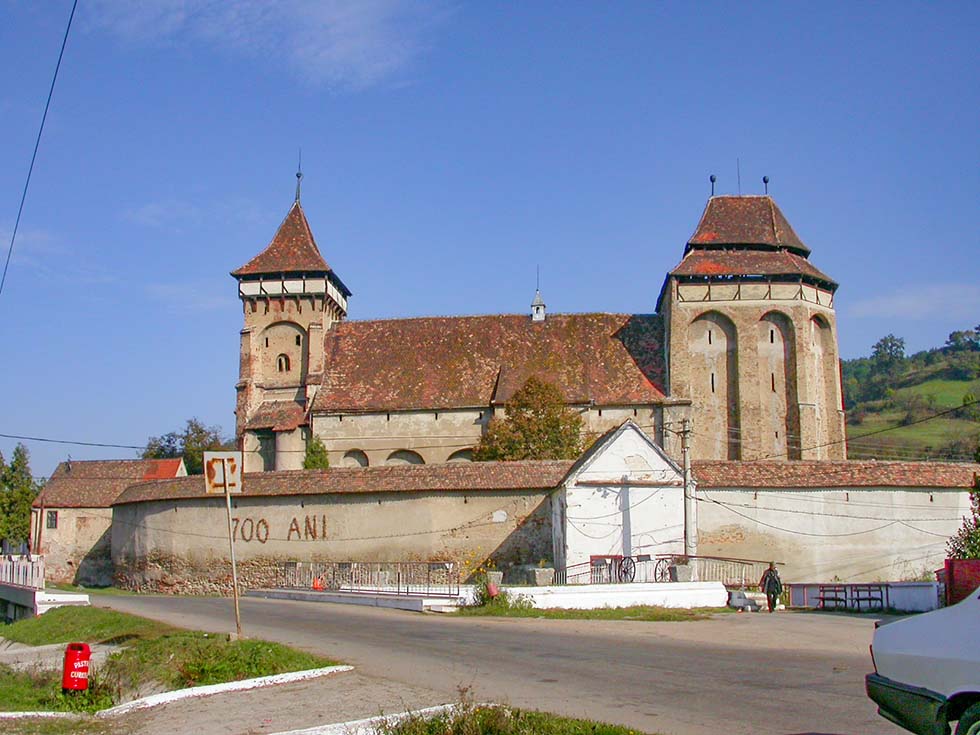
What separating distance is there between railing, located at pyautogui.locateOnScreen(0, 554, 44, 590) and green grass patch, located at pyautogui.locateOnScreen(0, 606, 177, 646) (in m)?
4.90

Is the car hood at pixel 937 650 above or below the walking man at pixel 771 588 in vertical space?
above

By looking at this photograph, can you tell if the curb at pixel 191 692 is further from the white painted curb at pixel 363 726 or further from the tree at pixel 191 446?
the tree at pixel 191 446

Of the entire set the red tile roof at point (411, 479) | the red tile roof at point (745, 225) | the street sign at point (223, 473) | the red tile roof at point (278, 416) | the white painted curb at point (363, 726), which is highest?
the red tile roof at point (745, 225)

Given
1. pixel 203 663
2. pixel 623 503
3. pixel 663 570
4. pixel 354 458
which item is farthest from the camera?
pixel 354 458

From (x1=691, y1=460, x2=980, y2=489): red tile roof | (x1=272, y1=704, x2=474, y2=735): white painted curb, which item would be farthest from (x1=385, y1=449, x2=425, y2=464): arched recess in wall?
(x1=272, y1=704, x2=474, y2=735): white painted curb

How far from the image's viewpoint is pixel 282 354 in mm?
56562

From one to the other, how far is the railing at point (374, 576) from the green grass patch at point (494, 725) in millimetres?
21796

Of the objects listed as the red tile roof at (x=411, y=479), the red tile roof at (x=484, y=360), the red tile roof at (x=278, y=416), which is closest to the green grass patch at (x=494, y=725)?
the red tile roof at (x=411, y=479)

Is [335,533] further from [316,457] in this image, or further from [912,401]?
[912,401]

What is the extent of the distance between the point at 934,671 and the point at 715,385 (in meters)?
43.9

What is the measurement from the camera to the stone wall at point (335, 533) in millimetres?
37406

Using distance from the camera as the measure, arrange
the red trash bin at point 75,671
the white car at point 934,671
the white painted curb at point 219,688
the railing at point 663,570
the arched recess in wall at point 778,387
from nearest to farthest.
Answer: the white car at point 934,671
the white painted curb at point 219,688
the red trash bin at point 75,671
the railing at point 663,570
the arched recess in wall at point 778,387

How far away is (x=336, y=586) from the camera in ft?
115

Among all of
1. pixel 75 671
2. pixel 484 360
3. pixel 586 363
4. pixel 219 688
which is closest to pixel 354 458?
pixel 484 360
